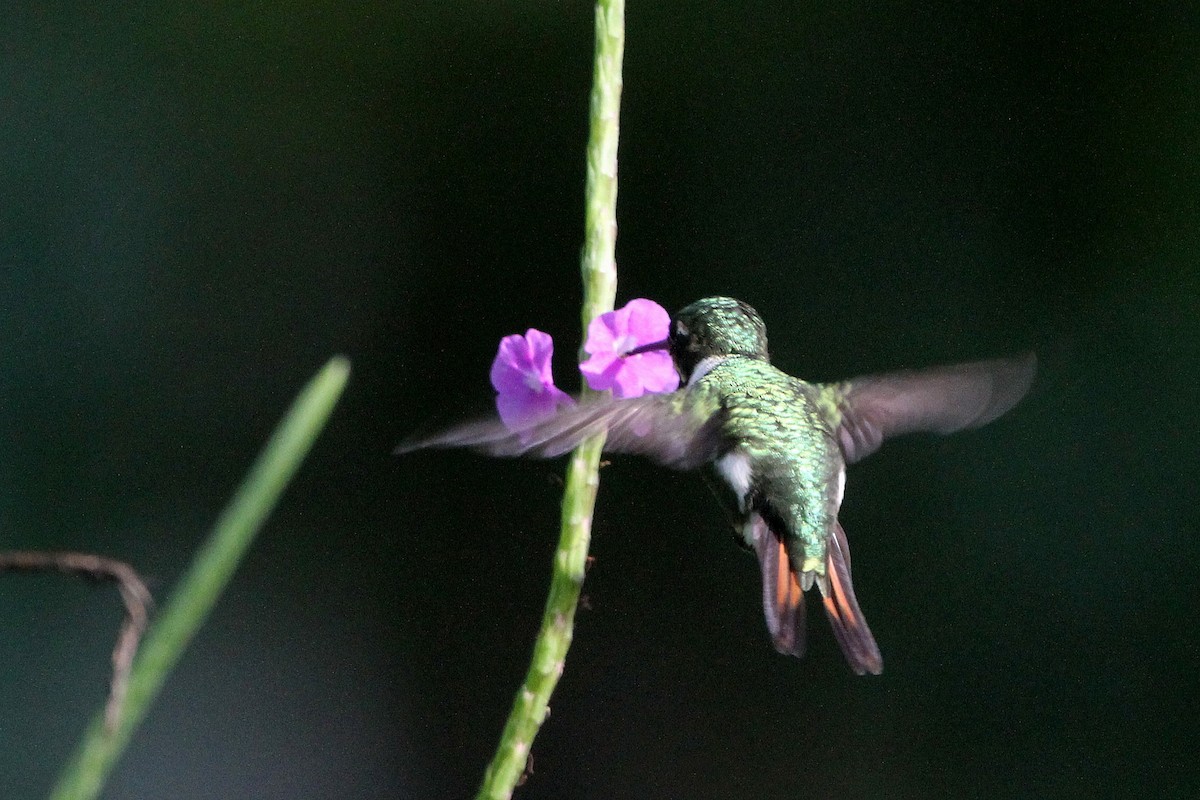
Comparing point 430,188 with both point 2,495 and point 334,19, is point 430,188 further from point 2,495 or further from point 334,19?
point 2,495

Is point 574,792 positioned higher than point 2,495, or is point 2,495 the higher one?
point 2,495

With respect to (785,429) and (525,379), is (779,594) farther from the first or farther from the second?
(525,379)

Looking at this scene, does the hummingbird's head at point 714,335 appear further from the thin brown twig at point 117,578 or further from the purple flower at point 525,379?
the thin brown twig at point 117,578

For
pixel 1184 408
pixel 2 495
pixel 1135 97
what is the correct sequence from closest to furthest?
pixel 1184 408 → pixel 1135 97 → pixel 2 495

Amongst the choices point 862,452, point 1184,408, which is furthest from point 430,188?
point 862,452

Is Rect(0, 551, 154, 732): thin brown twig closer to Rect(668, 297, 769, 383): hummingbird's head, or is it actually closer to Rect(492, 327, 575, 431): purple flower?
Rect(492, 327, 575, 431): purple flower

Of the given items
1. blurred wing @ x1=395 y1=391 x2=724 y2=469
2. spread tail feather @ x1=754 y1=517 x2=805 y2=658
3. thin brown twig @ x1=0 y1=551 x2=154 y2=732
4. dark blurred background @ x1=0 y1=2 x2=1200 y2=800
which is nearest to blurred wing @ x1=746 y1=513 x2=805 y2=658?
spread tail feather @ x1=754 y1=517 x2=805 y2=658

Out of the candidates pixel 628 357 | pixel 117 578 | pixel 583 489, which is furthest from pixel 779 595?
pixel 117 578
